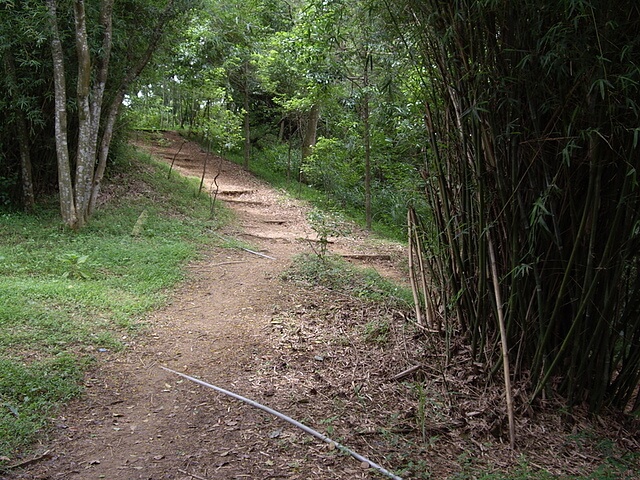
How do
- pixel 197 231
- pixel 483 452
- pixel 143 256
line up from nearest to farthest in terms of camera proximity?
1. pixel 483 452
2. pixel 143 256
3. pixel 197 231

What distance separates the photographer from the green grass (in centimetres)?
285

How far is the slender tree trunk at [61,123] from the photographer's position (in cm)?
594

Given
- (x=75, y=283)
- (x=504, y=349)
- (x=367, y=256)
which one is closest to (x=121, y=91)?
(x=75, y=283)

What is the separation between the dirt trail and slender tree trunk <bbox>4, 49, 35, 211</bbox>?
3289mm

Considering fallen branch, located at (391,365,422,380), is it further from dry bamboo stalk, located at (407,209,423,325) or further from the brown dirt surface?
dry bamboo stalk, located at (407,209,423,325)

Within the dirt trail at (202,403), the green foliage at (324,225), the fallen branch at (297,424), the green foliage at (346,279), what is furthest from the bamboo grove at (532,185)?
the green foliage at (324,225)

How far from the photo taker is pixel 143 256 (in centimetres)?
567

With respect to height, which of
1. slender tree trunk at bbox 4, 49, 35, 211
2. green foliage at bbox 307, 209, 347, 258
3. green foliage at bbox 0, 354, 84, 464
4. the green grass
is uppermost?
slender tree trunk at bbox 4, 49, 35, 211

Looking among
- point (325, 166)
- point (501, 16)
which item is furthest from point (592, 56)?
point (325, 166)

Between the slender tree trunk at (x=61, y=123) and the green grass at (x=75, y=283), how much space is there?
28 centimetres

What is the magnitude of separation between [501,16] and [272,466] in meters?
2.49

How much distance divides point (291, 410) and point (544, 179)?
1922mm

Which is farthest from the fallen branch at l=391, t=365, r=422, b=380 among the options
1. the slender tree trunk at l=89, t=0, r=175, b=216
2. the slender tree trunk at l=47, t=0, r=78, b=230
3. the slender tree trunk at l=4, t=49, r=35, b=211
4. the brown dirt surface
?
the slender tree trunk at l=4, t=49, r=35, b=211

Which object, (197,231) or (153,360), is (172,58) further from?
(153,360)
